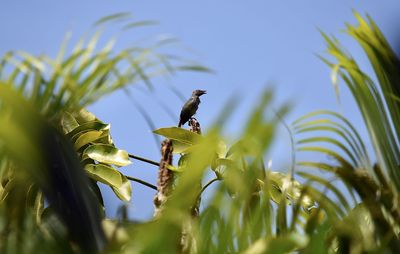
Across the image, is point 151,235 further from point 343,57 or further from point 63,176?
point 343,57

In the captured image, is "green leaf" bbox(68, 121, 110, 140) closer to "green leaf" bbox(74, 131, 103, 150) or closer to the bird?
"green leaf" bbox(74, 131, 103, 150)

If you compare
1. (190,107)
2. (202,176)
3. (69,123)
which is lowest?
(202,176)

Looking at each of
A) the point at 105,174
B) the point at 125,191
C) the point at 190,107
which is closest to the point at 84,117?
the point at 105,174

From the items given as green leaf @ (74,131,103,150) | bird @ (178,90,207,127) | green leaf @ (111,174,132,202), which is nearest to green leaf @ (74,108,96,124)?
green leaf @ (74,131,103,150)

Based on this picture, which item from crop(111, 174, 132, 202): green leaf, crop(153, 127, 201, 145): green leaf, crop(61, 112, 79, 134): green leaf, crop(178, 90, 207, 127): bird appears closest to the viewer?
crop(153, 127, 201, 145): green leaf

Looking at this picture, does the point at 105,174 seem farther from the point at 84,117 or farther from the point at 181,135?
the point at 84,117

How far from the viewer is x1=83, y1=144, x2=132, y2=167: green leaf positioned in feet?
8.92

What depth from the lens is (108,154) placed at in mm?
2750

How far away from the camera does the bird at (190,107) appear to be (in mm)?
7391

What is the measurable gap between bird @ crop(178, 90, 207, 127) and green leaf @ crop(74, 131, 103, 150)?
4.56 metres

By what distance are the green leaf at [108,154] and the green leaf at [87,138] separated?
0.03 meters

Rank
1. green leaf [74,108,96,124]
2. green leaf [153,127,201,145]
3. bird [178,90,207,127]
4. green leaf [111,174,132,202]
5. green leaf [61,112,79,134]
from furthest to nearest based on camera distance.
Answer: bird [178,90,207,127] → green leaf [74,108,96,124] → green leaf [61,112,79,134] → green leaf [111,174,132,202] → green leaf [153,127,201,145]

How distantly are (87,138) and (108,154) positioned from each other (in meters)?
0.10

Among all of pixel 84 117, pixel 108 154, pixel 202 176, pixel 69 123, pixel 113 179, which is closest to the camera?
pixel 202 176
